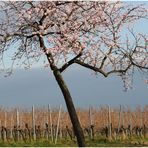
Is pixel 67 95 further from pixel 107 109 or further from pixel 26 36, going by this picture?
pixel 107 109

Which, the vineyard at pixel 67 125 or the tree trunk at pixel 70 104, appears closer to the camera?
the tree trunk at pixel 70 104

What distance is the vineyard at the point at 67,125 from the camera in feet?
96.5

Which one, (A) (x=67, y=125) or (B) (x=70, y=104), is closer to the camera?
(B) (x=70, y=104)

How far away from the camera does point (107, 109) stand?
3456 centimetres

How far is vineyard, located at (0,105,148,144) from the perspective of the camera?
96.5ft

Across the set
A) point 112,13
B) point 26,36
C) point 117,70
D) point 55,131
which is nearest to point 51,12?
point 26,36

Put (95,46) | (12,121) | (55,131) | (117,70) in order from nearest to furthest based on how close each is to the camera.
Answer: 1. (95,46)
2. (117,70)
3. (55,131)
4. (12,121)

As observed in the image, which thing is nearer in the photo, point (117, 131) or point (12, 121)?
point (117, 131)

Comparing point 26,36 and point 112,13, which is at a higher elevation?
point 112,13

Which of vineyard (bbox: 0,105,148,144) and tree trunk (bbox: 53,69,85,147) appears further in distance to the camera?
vineyard (bbox: 0,105,148,144)

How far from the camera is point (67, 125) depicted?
1304 inches

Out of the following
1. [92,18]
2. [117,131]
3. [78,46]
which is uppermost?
[92,18]

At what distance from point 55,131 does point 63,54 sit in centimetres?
1813

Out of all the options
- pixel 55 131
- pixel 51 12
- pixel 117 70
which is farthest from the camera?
pixel 55 131
